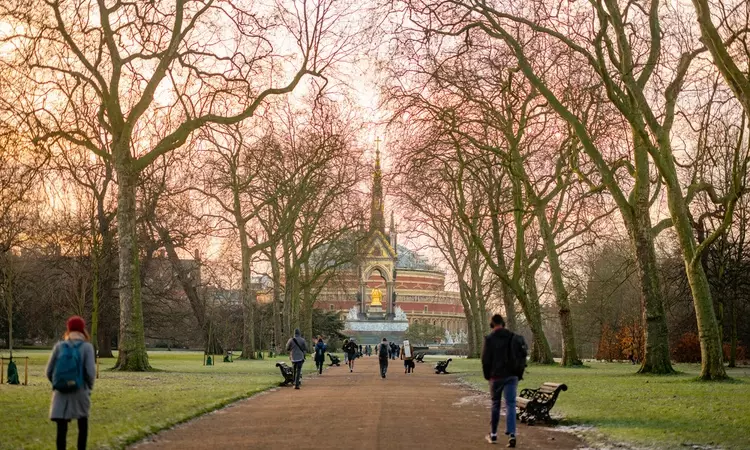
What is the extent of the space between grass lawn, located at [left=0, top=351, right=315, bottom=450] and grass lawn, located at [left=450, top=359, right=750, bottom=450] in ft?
23.1

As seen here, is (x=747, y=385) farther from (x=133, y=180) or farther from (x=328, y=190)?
(x=328, y=190)

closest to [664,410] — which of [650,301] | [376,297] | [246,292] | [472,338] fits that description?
[650,301]

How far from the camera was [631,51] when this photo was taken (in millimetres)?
31484

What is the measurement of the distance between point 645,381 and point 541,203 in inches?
348

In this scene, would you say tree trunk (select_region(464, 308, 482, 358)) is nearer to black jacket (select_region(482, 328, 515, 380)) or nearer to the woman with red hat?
black jacket (select_region(482, 328, 515, 380))

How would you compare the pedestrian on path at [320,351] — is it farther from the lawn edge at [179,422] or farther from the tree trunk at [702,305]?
the tree trunk at [702,305]

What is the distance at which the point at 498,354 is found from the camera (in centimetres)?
1472

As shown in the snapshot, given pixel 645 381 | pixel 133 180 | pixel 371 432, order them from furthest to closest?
Result: pixel 133 180
pixel 645 381
pixel 371 432

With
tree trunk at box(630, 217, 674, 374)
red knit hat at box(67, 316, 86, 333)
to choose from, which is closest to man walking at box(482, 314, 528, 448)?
red knit hat at box(67, 316, 86, 333)

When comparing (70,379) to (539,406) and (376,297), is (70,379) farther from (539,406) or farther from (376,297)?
(376,297)

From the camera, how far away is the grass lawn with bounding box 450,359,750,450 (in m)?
14.4

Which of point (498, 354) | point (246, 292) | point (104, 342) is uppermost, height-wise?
point (246, 292)

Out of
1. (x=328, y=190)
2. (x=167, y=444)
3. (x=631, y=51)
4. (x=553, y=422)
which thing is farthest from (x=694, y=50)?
(x=328, y=190)

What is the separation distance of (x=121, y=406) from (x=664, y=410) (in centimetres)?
1011
